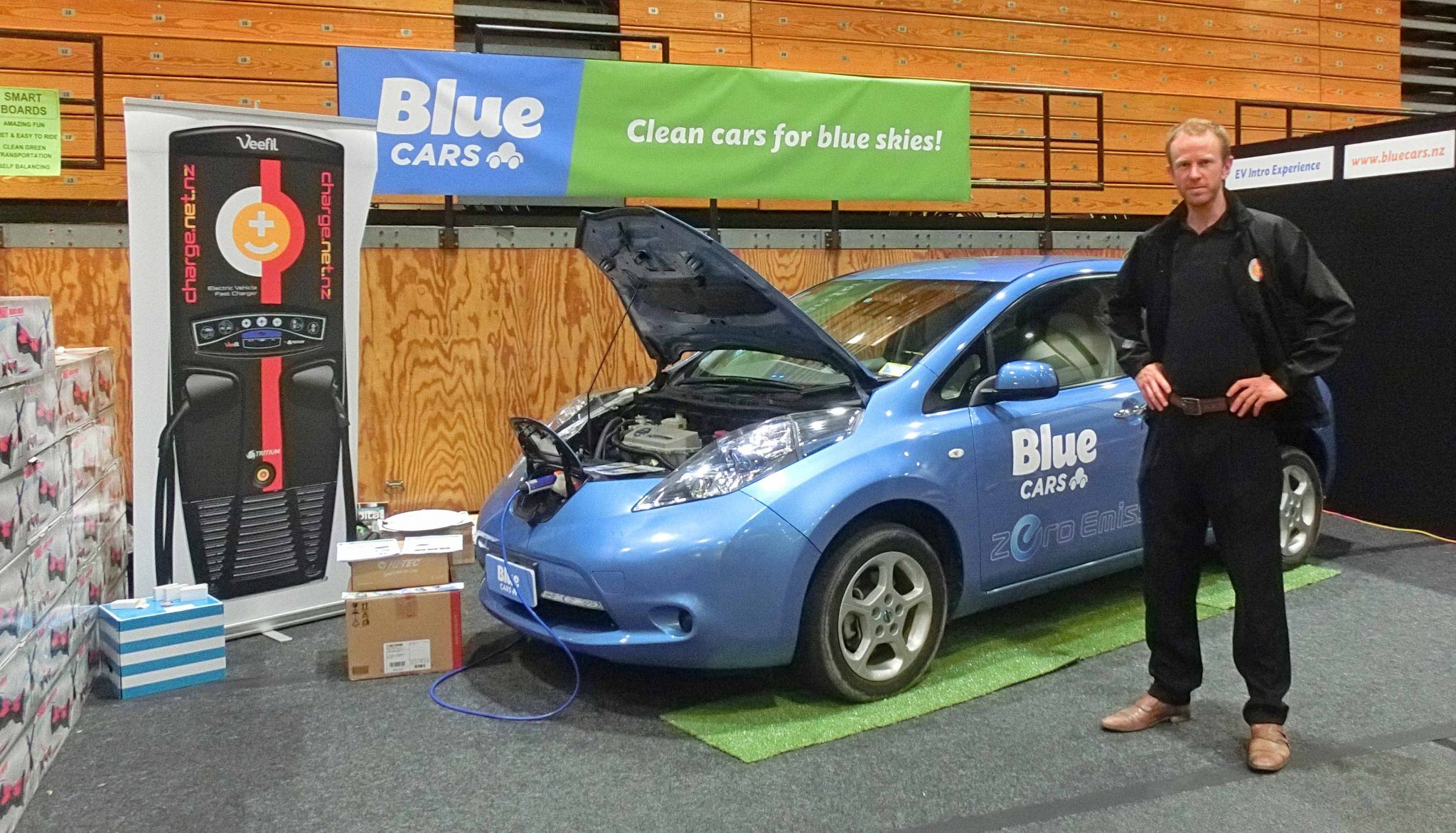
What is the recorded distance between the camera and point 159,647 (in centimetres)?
353

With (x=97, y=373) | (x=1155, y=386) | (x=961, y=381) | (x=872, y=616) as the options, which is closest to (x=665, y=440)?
(x=872, y=616)

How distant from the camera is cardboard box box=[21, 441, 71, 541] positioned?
9.55 feet

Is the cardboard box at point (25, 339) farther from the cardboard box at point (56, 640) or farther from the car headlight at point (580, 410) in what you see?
the car headlight at point (580, 410)

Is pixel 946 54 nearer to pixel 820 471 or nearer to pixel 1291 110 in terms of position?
pixel 1291 110

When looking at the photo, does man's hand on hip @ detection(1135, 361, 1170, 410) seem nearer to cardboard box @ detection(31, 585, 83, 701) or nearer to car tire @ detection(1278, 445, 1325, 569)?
car tire @ detection(1278, 445, 1325, 569)

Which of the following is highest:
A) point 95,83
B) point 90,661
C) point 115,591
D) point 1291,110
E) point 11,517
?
point 1291,110

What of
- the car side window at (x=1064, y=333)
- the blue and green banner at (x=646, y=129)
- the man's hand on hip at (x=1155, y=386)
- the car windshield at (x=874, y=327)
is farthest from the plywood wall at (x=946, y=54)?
the man's hand on hip at (x=1155, y=386)

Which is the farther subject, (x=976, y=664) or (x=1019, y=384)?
(x=976, y=664)

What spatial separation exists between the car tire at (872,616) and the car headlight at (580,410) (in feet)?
4.07

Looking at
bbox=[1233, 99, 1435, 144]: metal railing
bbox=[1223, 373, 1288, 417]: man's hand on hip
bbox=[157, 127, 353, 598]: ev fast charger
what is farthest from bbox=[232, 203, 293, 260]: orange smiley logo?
bbox=[1233, 99, 1435, 144]: metal railing

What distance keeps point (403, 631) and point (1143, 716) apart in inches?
90.8

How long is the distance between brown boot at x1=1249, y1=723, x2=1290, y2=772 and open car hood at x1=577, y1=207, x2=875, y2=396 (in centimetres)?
142

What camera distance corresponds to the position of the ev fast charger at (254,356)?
3.86 metres

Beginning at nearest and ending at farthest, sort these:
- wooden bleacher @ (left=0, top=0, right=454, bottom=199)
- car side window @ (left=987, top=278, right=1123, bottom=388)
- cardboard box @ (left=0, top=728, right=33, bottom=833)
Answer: cardboard box @ (left=0, top=728, right=33, bottom=833) < car side window @ (left=987, top=278, right=1123, bottom=388) < wooden bleacher @ (left=0, top=0, right=454, bottom=199)
